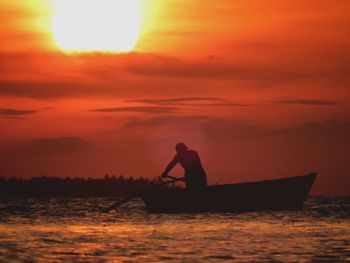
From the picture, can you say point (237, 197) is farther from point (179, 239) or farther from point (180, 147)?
point (179, 239)

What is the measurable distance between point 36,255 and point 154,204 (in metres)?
16.6

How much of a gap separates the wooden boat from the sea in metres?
0.49

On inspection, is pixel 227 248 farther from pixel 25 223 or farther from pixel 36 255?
pixel 25 223

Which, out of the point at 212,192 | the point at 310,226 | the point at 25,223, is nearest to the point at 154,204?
the point at 212,192

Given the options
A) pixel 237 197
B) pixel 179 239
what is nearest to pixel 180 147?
pixel 237 197

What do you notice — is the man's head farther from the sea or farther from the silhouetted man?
the sea

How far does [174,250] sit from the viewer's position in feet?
70.9

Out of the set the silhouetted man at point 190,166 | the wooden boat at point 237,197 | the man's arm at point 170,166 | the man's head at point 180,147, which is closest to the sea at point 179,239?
the wooden boat at point 237,197

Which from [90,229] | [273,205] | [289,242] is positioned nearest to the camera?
[289,242]

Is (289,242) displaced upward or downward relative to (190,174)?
downward

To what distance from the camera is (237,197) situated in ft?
117

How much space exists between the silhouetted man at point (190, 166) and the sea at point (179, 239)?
1.54 metres

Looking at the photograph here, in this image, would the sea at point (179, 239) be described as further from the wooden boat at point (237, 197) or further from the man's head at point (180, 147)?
the man's head at point (180, 147)

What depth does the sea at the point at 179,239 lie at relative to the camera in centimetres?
2008
